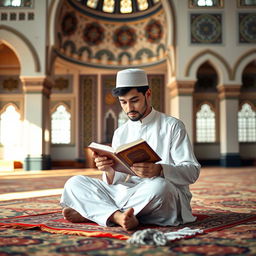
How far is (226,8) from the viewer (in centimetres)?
1298

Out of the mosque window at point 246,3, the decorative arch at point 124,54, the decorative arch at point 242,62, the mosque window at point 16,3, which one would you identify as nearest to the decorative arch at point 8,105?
the mosque window at point 16,3

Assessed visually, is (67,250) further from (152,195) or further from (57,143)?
(57,143)

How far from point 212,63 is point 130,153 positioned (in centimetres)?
1114

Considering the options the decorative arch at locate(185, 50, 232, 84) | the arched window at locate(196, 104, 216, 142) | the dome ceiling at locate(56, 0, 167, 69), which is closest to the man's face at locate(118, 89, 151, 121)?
the decorative arch at locate(185, 50, 232, 84)

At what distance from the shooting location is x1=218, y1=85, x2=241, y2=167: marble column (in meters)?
13.1

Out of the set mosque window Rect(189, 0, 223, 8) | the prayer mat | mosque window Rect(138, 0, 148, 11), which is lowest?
the prayer mat

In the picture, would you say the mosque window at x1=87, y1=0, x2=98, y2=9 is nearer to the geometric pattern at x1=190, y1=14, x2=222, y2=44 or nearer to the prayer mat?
the geometric pattern at x1=190, y1=14, x2=222, y2=44

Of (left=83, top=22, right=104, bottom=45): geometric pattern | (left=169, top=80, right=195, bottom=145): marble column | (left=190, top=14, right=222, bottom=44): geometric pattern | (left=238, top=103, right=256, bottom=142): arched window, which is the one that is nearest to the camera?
(left=169, top=80, right=195, bottom=145): marble column

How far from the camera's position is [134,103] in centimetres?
278

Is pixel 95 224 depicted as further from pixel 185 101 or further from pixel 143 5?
pixel 143 5

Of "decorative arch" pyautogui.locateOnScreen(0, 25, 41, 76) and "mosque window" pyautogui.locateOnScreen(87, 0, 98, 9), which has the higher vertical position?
"mosque window" pyautogui.locateOnScreen(87, 0, 98, 9)

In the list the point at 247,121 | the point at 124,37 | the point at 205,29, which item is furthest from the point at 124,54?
the point at 247,121

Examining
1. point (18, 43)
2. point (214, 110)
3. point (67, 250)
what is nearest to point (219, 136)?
point (214, 110)

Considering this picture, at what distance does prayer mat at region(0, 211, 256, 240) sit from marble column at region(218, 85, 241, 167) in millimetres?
9994
